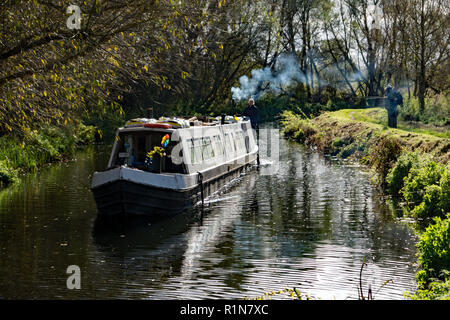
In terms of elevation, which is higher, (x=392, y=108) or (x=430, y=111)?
(x=392, y=108)

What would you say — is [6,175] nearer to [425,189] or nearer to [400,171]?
[400,171]

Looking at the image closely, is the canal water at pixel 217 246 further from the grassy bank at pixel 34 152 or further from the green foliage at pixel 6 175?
the grassy bank at pixel 34 152

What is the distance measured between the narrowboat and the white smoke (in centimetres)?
3333

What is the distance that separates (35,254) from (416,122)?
17.3 metres

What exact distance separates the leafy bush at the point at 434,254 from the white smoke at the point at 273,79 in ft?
140

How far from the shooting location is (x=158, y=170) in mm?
15531

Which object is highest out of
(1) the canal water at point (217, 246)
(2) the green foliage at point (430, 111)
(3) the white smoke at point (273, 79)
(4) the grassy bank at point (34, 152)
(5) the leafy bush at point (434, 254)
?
(3) the white smoke at point (273, 79)

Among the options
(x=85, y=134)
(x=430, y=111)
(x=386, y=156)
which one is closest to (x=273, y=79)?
(x=85, y=134)

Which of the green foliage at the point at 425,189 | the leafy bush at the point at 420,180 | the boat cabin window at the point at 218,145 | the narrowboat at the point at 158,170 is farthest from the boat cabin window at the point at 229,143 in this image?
the leafy bush at the point at 420,180

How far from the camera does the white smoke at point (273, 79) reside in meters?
52.0

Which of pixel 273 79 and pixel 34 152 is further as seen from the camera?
pixel 273 79

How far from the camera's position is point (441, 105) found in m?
25.8

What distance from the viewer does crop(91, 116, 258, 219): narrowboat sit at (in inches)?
558

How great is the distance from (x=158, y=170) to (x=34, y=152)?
381 inches
